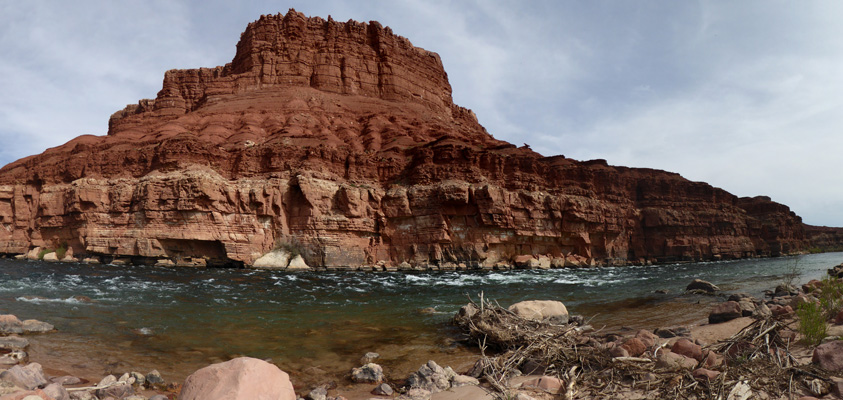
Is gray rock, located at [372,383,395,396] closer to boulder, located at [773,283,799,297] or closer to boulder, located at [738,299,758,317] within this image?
boulder, located at [738,299,758,317]

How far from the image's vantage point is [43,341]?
746cm

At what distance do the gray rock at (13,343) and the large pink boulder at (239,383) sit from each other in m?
5.45

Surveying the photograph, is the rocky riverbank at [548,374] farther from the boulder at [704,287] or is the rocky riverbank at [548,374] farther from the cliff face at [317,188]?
the cliff face at [317,188]

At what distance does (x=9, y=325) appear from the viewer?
7.84 metres

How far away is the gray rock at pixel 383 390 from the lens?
5535 mm

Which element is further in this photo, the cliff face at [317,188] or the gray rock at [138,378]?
the cliff face at [317,188]

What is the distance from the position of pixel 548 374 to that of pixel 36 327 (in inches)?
401

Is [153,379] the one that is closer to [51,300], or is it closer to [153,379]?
[153,379]

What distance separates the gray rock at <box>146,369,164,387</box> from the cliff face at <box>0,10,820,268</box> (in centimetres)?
2680

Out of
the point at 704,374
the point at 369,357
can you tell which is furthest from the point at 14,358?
the point at 704,374

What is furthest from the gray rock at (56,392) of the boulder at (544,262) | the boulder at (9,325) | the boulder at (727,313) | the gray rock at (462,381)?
the boulder at (544,262)

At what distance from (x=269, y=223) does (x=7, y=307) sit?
2327cm

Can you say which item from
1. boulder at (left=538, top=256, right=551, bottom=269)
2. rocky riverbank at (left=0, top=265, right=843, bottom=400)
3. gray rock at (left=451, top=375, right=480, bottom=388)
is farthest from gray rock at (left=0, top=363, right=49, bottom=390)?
boulder at (left=538, top=256, right=551, bottom=269)

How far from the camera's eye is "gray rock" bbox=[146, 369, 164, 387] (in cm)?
564
